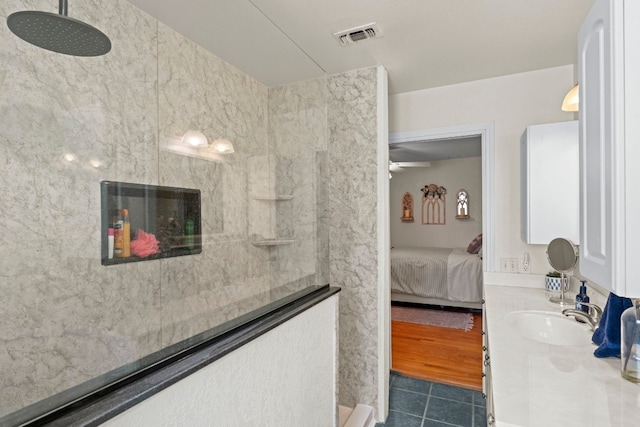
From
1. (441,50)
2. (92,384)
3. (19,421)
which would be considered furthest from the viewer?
(441,50)

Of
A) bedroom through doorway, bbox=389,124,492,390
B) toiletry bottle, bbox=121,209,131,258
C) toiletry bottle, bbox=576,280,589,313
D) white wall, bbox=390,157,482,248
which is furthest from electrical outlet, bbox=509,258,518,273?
white wall, bbox=390,157,482,248

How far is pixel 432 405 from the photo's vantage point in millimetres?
2482

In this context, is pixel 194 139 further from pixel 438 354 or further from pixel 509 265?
pixel 438 354

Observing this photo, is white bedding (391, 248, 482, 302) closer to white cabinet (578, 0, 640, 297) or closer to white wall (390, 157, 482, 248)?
white wall (390, 157, 482, 248)

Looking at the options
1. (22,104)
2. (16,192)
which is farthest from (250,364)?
(22,104)

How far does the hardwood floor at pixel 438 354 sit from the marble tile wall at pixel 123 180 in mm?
1565

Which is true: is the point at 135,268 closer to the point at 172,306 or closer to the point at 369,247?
the point at 172,306

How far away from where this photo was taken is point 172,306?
4.37ft

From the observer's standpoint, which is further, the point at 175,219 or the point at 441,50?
the point at 441,50

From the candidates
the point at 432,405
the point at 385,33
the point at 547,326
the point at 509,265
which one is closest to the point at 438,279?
the point at 509,265

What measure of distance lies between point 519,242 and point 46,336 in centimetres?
275

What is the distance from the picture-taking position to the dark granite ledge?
27.9 inches

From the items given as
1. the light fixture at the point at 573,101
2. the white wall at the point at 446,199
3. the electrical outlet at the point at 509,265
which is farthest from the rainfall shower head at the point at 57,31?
the white wall at the point at 446,199

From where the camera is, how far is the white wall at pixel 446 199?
6645 millimetres
